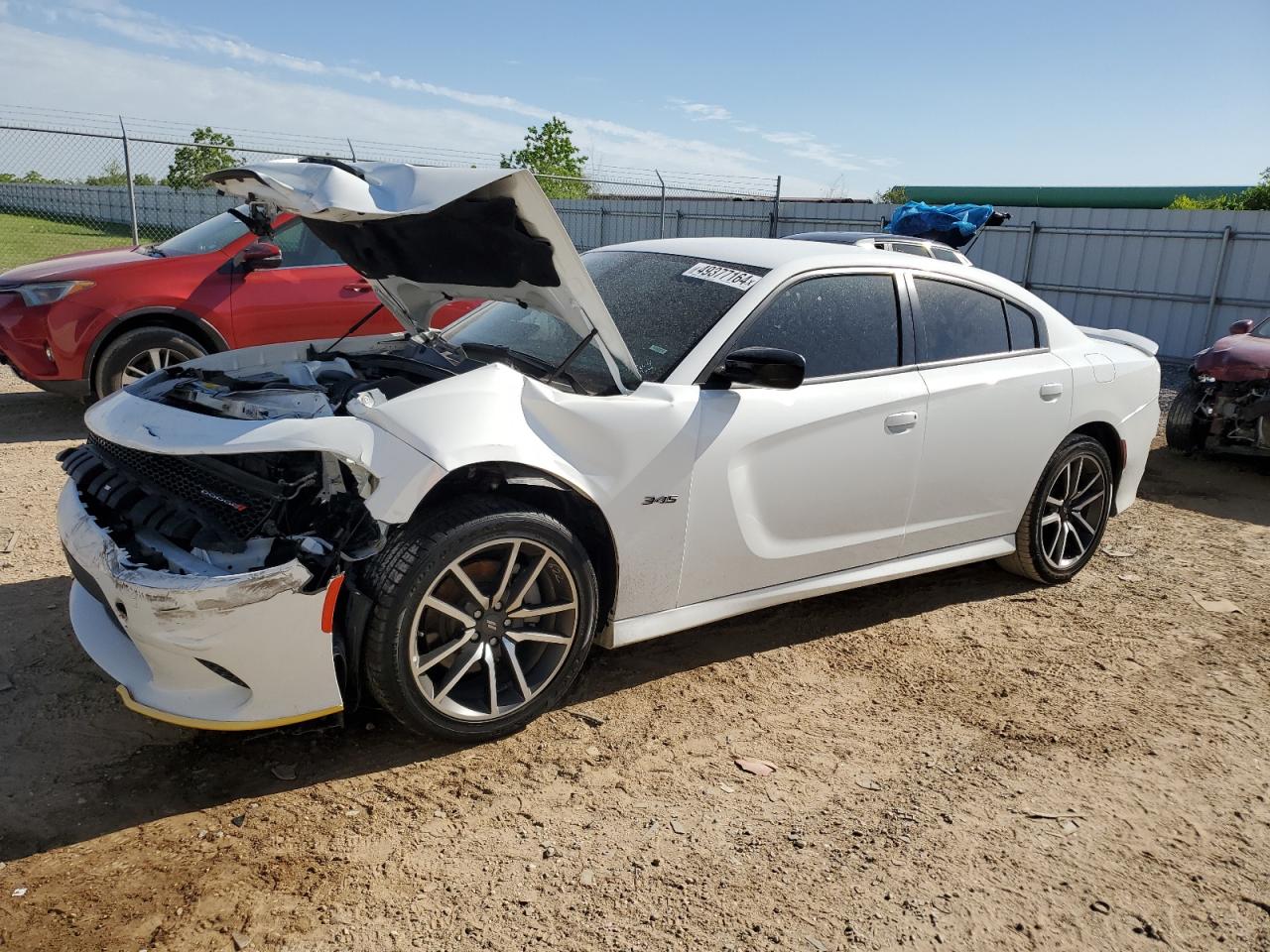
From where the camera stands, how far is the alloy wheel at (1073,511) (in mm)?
4836

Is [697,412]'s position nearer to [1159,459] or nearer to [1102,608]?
[1102,608]

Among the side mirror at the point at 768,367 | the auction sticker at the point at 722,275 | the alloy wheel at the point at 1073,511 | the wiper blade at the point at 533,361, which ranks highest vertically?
the auction sticker at the point at 722,275

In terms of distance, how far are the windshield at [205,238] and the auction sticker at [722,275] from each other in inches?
176

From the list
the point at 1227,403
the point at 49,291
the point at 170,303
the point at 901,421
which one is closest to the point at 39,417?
the point at 49,291

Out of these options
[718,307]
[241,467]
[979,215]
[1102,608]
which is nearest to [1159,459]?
[1102,608]

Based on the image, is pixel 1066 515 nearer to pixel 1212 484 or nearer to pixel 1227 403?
pixel 1212 484

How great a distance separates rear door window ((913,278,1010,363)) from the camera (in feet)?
14.0

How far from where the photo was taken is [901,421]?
399 cm

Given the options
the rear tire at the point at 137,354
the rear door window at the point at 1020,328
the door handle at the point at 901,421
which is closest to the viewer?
the door handle at the point at 901,421

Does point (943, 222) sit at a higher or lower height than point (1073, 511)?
higher

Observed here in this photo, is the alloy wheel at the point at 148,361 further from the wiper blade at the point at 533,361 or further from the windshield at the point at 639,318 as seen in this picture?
the wiper blade at the point at 533,361

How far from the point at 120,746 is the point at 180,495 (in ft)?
2.88

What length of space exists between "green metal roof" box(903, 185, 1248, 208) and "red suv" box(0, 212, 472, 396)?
30.3 metres

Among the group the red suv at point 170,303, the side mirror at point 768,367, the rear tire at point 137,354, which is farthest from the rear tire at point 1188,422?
the rear tire at point 137,354
